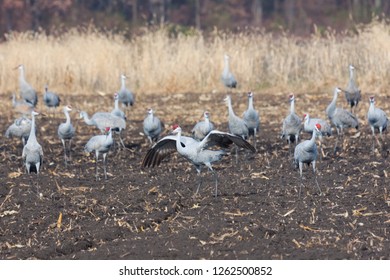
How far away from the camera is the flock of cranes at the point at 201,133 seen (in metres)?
10.5

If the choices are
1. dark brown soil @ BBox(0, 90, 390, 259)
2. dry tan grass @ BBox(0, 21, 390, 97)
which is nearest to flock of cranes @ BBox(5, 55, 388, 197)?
dark brown soil @ BBox(0, 90, 390, 259)

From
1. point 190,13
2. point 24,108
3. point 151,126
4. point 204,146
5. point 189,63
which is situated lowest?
point 24,108

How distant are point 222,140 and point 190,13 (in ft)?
103

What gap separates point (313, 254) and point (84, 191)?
366cm

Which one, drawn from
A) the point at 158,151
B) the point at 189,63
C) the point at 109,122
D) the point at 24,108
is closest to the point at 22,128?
the point at 109,122

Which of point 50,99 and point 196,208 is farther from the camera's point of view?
point 50,99

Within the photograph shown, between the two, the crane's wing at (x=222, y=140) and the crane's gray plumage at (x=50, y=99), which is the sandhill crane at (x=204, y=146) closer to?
the crane's wing at (x=222, y=140)

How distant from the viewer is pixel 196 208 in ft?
31.6

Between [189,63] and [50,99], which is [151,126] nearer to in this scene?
[50,99]

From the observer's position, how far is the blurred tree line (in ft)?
127

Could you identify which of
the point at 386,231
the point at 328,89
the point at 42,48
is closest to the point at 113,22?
the point at 42,48

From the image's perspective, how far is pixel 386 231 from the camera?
832 centimetres

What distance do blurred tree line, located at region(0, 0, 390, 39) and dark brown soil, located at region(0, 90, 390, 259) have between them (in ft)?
80.8

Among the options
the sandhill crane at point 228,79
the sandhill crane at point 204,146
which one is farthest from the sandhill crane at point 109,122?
the sandhill crane at point 228,79
